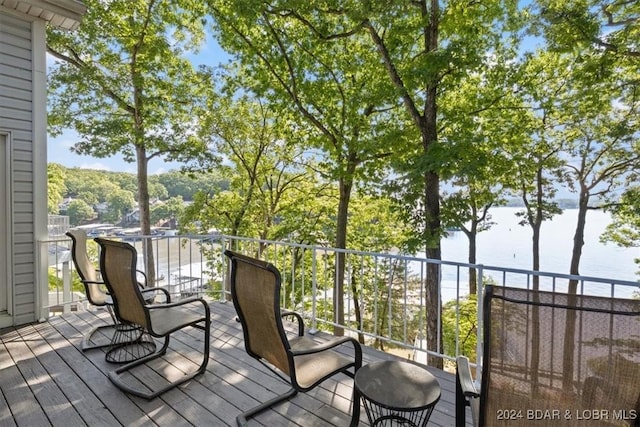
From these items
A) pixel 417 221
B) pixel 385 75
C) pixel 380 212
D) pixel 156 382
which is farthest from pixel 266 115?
pixel 156 382

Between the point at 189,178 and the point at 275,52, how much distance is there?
4453 mm

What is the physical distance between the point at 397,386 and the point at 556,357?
731 millimetres

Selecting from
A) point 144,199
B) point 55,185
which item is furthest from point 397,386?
point 55,185

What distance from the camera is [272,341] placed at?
207cm

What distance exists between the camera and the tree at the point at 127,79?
830 centimetres

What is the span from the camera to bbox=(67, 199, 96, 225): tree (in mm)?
11012

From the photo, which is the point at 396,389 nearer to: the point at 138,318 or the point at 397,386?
the point at 397,386

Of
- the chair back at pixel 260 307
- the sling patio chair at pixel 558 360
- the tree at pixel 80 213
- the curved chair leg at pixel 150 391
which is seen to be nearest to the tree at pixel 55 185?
the tree at pixel 80 213

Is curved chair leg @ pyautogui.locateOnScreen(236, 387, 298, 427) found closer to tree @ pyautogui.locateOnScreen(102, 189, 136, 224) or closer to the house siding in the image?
the house siding

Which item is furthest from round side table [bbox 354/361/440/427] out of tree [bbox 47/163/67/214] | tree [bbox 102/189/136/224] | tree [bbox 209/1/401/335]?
tree [bbox 47/163/67/214]

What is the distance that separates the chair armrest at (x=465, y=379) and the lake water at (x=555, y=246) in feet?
27.0

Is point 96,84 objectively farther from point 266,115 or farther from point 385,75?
point 385,75

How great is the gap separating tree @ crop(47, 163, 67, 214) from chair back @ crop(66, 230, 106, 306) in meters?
10.9

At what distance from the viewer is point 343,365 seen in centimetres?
206
